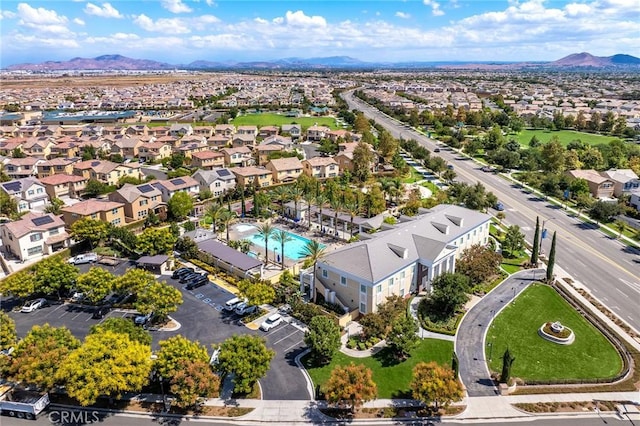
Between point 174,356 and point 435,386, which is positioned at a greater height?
point 174,356

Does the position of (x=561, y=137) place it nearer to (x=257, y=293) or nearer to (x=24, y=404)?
(x=257, y=293)

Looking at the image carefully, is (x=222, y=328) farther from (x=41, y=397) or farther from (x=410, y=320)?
(x=410, y=320)

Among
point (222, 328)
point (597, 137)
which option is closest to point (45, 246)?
point (222, 328)

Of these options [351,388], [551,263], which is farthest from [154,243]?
[551,263]

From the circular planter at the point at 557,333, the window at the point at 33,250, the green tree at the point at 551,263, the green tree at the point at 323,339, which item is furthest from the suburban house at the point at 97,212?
the green tree at the point at 551,263

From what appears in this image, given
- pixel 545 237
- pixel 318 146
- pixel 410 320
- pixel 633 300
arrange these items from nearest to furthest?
pixel 410 320
pixel 633 300
pixel 545 237
pixel 318 146

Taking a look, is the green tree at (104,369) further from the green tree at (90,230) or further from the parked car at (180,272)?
the green tree at (90,230)

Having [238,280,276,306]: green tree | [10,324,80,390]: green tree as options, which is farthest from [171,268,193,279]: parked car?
[10,324,80,390]: green tree
